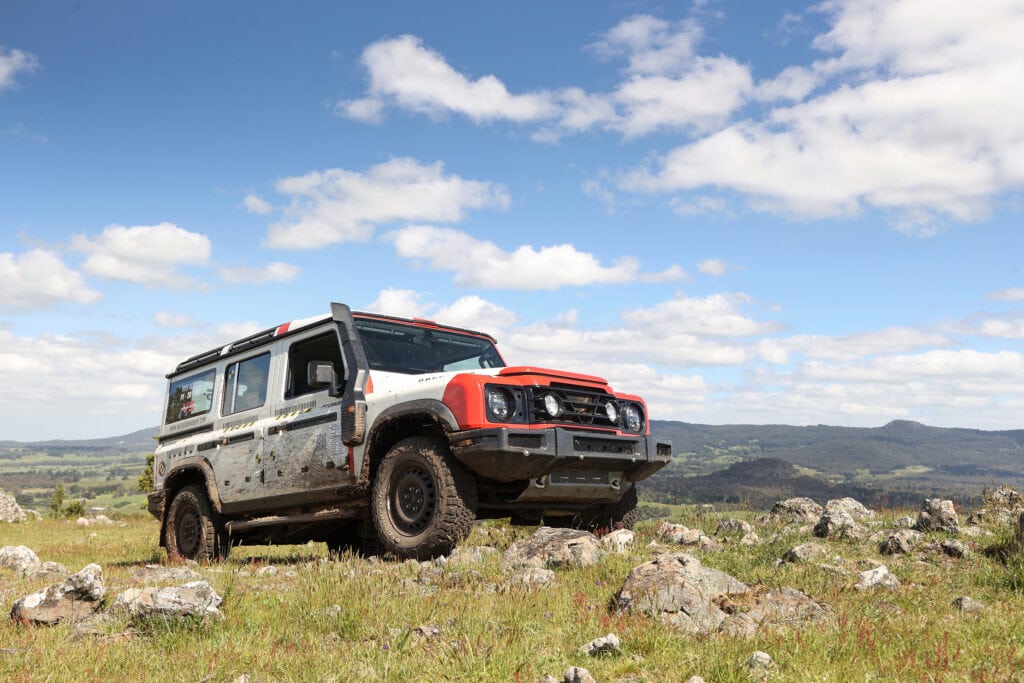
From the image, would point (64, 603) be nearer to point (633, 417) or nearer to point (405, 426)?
point (405, 426)

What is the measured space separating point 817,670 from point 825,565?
3150 mm

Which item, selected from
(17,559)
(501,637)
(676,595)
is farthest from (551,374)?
(17,559)

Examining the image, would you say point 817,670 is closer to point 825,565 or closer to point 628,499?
point 825,565

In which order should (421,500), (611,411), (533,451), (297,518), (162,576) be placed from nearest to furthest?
(533,451), (162,576), (421,500), (611,411), (297,518)

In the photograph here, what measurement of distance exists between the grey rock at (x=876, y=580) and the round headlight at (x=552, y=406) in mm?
2627

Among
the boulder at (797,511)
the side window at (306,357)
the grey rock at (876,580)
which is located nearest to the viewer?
the grey rock at (876,580)

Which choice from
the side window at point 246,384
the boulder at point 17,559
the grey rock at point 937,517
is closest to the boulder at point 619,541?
the grey rock at point 937,517

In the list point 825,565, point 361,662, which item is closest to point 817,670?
point 361,662

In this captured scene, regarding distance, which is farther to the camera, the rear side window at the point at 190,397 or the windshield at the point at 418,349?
the rear side window at the point at 190,397

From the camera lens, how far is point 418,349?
27.6 ft

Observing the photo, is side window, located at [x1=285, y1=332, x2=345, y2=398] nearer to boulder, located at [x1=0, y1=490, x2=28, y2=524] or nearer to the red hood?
the red hood

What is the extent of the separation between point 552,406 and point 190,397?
5729 millimetres

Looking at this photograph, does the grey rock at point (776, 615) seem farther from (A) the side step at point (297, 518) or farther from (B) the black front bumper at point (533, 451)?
(A) the side step at point (297, 518)

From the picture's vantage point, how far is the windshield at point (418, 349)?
26.6 ft
